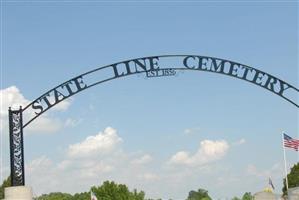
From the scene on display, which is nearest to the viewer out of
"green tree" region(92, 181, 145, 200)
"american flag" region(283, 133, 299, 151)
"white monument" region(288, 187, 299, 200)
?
"white monument" region(288, 187, 299, 200)

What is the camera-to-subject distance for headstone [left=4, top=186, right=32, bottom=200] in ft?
62.1

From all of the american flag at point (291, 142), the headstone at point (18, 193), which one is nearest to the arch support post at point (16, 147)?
the headstone at point (18, 193)

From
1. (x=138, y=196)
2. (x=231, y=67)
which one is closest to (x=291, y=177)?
(x=138, y=196)

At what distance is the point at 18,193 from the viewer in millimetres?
18953

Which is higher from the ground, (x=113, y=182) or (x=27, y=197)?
(x=113, y=182)

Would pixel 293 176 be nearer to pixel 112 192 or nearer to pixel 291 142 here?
pixel 112 192

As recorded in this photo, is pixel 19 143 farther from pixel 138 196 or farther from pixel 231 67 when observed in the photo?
pixel 138 196

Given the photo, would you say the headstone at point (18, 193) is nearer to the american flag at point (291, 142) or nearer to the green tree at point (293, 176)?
the american flag at point (291, 142)

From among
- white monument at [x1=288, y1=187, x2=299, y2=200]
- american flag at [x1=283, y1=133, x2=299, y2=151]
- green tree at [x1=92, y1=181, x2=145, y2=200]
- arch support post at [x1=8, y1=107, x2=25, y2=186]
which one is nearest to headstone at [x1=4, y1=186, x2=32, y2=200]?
arch support post at [x1=8, y1=107, x2=25, y2=186]

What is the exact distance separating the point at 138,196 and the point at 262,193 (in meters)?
47.8

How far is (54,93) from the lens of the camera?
70.8 feet

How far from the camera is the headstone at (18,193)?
1894 cm

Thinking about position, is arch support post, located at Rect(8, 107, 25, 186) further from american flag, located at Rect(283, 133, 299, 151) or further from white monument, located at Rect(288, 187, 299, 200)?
american flag, located at Rect(283, 133, 299, 151)

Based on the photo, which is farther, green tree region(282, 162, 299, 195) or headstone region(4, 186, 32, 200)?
green tree region(282, 162, 299, 195)
